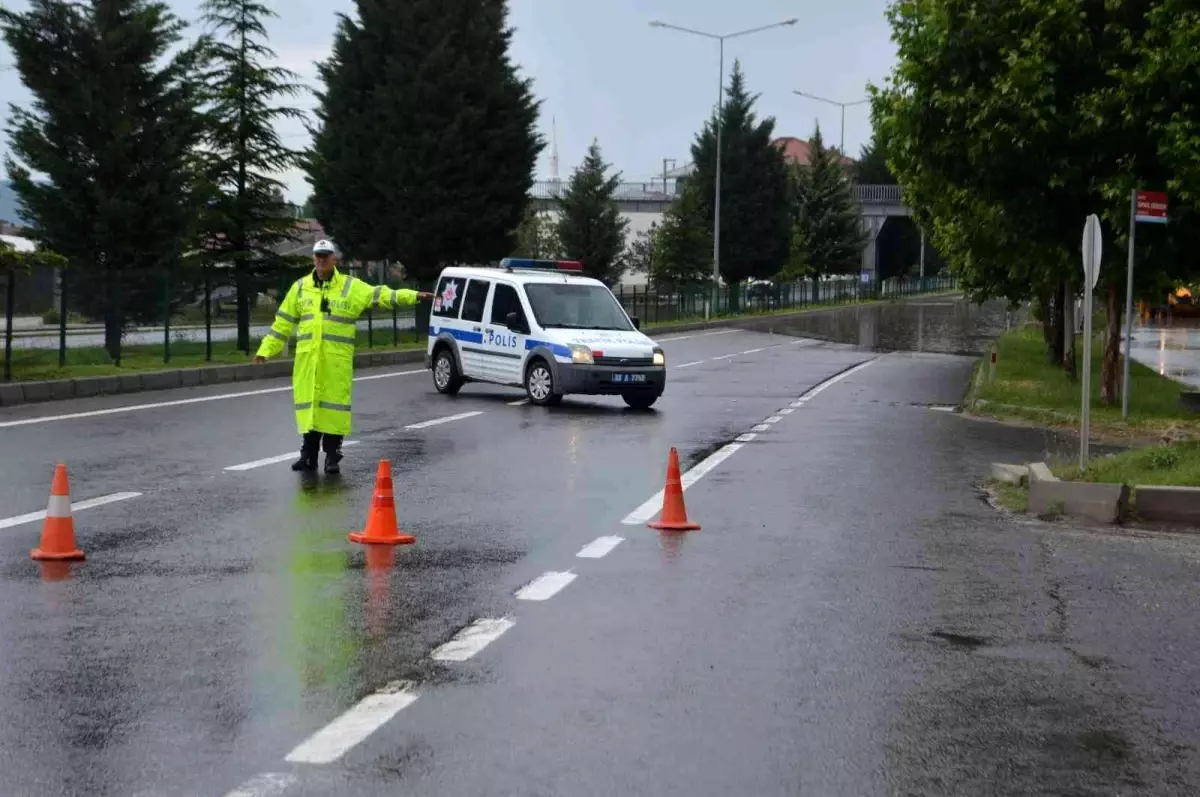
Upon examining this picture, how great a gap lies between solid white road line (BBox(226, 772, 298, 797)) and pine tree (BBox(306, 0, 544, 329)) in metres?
42.5

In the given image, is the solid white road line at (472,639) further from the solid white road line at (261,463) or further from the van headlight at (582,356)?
the van headlight at (582,356)

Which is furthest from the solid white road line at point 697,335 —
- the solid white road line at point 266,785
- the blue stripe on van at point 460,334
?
the solid white road line at point 266,785

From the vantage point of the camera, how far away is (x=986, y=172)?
69.4 ft

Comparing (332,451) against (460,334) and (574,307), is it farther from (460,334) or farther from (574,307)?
(460,334)

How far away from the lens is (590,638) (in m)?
7.32

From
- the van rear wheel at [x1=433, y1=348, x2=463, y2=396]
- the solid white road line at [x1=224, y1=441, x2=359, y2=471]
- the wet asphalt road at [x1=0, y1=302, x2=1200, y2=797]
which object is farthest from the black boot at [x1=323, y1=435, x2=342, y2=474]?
the van rear wheel at [x1=433, y1=348, x2=463, y2=396]

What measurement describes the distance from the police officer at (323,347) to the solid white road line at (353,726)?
23.7 ft

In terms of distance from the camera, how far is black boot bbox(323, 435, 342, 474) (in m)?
13.5

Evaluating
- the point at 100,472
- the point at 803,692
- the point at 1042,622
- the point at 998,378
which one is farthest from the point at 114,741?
the point at 998,378

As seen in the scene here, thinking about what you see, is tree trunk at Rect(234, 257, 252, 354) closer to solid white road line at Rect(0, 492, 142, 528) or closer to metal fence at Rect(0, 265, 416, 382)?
metal fence at Rect(0, 265, 416, 382)

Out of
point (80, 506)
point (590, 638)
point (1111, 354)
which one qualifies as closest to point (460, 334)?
point (1111, 354)

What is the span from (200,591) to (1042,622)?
409 cm

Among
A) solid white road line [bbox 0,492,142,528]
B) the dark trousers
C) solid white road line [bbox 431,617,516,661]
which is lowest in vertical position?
solid white road line [bbox 431,617,516,661]

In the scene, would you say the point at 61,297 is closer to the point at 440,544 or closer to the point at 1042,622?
the point at 440,544
